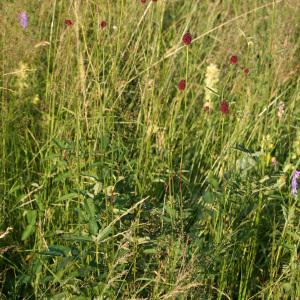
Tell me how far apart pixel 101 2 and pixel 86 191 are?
0.89 metres

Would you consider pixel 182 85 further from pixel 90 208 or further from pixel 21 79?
Answer: pixel 21 79

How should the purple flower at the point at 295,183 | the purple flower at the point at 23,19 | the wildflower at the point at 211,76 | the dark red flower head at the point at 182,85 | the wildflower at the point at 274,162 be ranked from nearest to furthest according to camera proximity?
the dark red flower head at the point at 182,85
the purple flower at the point at 295,183
the wildflower at the point at 274,162
the wildflower at the point at 211,76
the purple flower at the point at 23,19

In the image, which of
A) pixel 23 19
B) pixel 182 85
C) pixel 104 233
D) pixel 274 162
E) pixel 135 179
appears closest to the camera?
pixel 104 233

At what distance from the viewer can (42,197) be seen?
246 centimetres

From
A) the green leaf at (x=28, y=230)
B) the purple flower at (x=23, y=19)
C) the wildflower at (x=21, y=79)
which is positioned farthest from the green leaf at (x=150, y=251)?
the purple flower at (x=23, y=19)

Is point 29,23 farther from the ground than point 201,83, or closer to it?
farther from the ground

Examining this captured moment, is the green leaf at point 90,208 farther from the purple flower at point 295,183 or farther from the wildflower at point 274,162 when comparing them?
the wildflower at point 274,162

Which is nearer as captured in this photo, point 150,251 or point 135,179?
point 150,251

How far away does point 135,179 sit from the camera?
2.35 m

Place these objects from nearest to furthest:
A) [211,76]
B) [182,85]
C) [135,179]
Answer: [182,85] → [135,179] → [211,76]

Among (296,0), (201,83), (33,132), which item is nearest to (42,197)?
(33,132)

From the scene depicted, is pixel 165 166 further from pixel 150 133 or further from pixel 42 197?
pixel 42 197

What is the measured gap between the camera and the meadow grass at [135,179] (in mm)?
2039

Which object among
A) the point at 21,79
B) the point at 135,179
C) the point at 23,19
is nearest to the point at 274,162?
the point at 135,179
